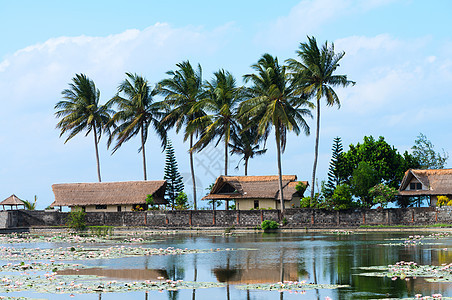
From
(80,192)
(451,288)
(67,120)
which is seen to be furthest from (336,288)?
(67,120)

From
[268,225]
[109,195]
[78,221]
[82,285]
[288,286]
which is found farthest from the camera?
[109,195]

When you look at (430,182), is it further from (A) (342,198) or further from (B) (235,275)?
(B) (235,275)

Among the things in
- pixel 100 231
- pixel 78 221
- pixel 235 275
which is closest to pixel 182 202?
pixel 78 221

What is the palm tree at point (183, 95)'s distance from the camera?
5362 centimetres

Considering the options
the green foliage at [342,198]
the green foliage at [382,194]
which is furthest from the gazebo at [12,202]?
the green foliage at [382,194]

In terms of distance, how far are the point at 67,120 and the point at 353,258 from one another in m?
44.1

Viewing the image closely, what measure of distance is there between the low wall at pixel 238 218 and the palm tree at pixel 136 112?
9564mm

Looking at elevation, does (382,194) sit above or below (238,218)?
above

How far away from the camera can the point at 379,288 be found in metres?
12.7

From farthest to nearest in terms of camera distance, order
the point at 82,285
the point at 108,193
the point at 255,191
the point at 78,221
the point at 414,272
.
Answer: the point at 108,193
the point at 255,191
the point at 78,221
the point at 414,272
the point at 82,285

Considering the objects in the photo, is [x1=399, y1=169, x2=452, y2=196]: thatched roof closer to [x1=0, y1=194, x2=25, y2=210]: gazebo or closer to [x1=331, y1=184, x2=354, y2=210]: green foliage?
[x1=331, y1=184, x2=354, y2=210]: green foliage

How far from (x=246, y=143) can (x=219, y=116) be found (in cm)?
448

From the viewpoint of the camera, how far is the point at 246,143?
53812mm

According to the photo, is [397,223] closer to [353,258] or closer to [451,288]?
[353,258]
